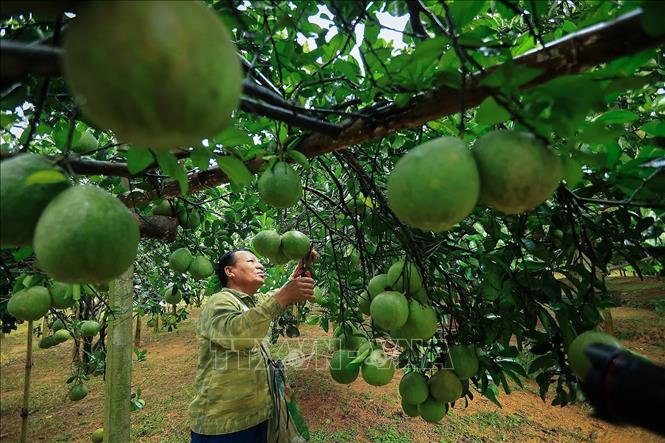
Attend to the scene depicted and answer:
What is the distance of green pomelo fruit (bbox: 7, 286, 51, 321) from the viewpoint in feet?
7.59

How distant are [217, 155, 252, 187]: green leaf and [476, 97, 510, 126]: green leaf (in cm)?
82

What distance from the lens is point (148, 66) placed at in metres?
0.55

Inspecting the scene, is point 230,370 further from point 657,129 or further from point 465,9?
point 657,129

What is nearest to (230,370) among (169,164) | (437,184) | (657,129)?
(169,164)

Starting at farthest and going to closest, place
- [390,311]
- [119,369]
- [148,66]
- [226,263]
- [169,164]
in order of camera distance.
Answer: [226,263] → [119,369] → [390,311] → [169,164] → [148,66]

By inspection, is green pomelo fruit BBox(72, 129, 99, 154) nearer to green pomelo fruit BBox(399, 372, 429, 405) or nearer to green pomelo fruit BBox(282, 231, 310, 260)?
green pomelo fruit BBox(282, 231, 310, 260)

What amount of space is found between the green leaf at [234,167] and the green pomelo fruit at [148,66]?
0.72 meters

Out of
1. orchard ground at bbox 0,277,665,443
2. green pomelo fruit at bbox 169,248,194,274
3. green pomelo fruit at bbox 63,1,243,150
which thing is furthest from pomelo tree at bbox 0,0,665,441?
orchard ground at bbox 0,277,665,443

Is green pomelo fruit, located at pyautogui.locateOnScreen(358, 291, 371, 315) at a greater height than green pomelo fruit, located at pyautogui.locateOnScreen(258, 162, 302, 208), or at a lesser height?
lesser

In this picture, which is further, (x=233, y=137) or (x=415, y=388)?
(x=415, y=388)

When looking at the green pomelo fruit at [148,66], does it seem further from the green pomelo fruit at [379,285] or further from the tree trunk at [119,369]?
the tree trunk at [119,369]

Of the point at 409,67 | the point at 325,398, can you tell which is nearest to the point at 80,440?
the point at 325,398

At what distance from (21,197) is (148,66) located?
0.56 meters

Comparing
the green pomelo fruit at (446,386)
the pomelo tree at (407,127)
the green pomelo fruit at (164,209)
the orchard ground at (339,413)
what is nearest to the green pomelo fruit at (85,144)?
the pomelo tree at (407,127)
